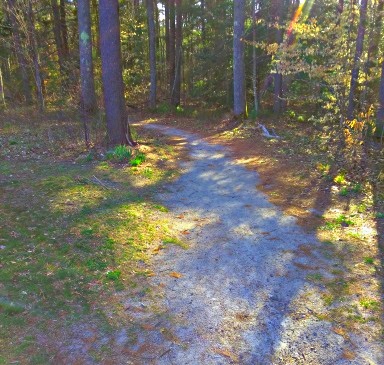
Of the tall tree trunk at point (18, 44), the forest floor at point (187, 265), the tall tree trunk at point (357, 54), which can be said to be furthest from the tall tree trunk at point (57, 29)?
the tall tree trunk at point (357, 54)

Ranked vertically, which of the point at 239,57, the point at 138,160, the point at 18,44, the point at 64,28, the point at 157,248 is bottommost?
the point at 157,248

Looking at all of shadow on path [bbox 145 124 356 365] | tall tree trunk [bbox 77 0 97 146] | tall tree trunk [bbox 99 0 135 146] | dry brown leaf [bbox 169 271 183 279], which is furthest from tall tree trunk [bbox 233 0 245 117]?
dry brown leaf [bbox 169 271 183 279]

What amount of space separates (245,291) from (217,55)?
15.8m

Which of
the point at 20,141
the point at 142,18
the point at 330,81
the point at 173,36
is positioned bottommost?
the point at 20,141

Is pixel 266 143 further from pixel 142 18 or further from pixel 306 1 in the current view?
pixel 142 18

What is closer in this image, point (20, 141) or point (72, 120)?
point (20, 141)

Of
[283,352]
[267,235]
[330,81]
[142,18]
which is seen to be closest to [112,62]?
[330,81]

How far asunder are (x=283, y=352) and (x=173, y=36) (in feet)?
68.3

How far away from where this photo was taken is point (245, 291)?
3834mm

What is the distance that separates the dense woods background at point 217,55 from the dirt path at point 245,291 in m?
4.49

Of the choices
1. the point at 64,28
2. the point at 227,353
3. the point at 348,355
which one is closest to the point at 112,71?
the point at 227,353

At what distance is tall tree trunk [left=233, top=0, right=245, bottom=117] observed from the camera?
14.3 meters

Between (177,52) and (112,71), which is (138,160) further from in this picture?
(177,52)

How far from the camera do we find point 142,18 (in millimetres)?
22406
